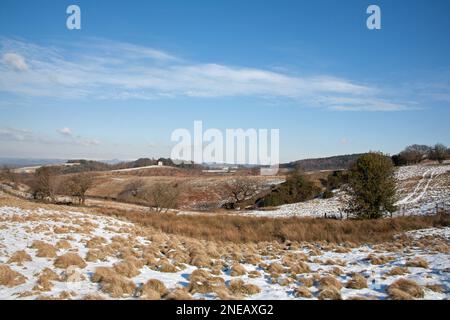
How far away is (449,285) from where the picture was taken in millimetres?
9281

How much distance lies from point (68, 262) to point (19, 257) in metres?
1.50

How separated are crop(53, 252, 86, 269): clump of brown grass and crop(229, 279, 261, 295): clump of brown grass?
4.84m

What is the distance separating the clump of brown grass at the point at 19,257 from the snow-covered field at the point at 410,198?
33.4 meters

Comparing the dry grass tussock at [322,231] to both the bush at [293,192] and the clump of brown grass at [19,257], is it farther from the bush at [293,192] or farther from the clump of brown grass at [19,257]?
the bush at [293,192]

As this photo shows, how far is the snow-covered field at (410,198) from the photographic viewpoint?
38.6 m

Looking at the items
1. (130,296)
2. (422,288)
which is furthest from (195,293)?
(422,288)

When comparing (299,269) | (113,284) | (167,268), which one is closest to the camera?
(113,284)

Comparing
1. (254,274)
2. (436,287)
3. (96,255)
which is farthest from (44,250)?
(436,287)

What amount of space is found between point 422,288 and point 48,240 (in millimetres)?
13371

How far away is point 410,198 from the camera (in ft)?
148

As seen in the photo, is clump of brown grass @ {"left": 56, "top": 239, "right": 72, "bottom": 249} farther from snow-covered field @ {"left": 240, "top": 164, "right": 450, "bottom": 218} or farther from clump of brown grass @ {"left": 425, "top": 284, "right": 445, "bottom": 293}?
snow-covered field @ {"left": 240, "top": 164, "right": 450, "bottom": 218}

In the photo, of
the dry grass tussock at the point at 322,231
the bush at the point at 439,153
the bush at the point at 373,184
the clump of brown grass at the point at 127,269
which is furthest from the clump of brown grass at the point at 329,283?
the bush at the point at 439,153

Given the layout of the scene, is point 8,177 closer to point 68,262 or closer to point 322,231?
point 322,231

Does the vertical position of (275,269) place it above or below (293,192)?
above
